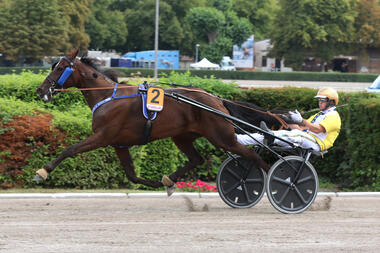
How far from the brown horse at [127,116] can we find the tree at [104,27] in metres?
53.8

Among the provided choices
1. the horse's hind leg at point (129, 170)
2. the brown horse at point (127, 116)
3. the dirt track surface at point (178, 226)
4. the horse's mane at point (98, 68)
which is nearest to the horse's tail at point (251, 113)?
the brown horse at point (127, 116)

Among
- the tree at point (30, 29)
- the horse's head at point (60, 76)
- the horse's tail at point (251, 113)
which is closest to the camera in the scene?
the horse's head at point (60, 76)

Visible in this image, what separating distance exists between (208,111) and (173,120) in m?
0.43

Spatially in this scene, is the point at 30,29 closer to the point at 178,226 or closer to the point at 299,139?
the point at 299,139

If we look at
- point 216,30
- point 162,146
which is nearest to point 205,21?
point 216,30

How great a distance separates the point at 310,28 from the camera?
54438 millimetres

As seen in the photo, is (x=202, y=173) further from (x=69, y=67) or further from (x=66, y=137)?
(x=69, y=67)

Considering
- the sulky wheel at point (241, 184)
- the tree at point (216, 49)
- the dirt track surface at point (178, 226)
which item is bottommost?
the dirt track surface at point (178, 226)

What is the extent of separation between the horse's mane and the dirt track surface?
162 centimetres

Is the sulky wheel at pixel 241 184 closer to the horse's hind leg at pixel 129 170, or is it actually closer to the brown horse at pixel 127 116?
the brown horse at pixel 127 116

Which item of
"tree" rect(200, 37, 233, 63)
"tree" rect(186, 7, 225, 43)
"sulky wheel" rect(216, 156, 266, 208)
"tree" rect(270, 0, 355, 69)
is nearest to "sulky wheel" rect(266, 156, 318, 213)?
"sulky wheel" rect(216, 156, 266, 208)

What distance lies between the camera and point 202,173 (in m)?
9.91

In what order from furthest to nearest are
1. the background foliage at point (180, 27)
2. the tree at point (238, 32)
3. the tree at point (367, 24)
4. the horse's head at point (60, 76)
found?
the tree at point (238, 32) < the tree at point (367, 24) < the background foliage at point (180, 27) < the horse's head at point (60, 76)

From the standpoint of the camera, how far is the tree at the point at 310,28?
54.6 metres
